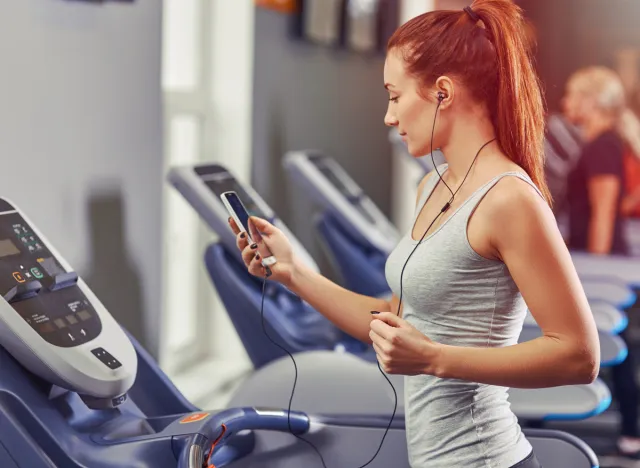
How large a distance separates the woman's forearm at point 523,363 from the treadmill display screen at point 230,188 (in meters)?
1.50

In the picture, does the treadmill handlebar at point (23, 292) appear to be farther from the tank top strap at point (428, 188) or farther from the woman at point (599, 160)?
the woman at point (599, 160)

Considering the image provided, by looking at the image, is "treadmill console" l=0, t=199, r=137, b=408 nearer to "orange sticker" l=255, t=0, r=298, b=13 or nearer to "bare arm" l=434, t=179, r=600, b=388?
"bare arm" l=434, t=179, r=600, b=388

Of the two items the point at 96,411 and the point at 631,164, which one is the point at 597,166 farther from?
the point at 96,411

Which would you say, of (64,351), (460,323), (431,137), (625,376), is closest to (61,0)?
(64,351)

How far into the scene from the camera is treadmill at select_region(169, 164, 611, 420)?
82.2 inches

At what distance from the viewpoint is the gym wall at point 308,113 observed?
383 cm

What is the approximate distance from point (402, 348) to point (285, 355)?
1.55m

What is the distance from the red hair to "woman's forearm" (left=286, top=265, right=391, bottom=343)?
364 mm

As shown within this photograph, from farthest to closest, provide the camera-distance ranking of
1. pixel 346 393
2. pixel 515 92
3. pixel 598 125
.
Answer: pixel 598 125 < pixel 346 393 < pixel 515 92

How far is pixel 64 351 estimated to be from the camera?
1517mm

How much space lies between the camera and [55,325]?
1554mm

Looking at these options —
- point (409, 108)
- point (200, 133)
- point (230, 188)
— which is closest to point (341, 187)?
point (200, 133)

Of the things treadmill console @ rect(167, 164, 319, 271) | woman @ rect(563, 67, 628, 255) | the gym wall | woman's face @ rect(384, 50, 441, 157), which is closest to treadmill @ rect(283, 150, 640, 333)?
the gym wall

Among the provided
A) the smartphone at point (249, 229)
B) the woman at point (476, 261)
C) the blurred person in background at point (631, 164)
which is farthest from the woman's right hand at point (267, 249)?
the blurred person in background at point (631, 164)
